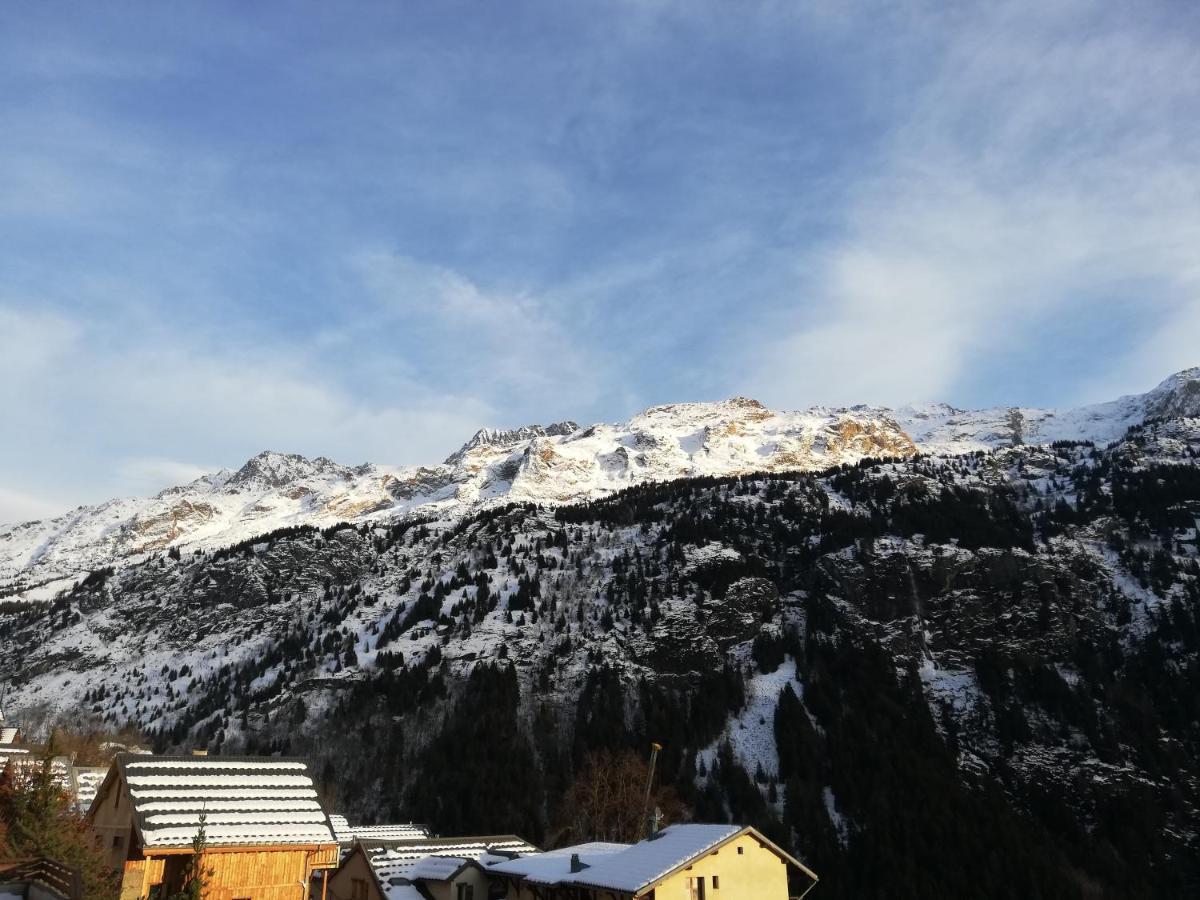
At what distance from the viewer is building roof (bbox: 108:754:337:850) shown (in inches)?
1010

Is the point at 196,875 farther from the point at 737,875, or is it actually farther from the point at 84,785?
the point at 84,785

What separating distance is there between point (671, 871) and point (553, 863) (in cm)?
861

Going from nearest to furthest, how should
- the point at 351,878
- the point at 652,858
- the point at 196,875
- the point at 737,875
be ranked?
the point at 196,875, the point at 652,858, the point at 737,875, the point at 351,878

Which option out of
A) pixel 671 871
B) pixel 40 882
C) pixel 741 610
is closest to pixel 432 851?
pixel 671 871

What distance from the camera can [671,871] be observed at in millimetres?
35094

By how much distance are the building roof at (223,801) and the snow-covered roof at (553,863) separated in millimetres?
13951

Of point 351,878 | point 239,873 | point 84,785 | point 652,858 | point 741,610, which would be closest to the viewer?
point 239,873

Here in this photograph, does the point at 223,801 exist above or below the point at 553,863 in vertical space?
above

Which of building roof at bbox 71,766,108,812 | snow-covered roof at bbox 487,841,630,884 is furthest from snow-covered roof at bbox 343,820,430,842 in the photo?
snow-covered roof at bbox 487,841,630,884

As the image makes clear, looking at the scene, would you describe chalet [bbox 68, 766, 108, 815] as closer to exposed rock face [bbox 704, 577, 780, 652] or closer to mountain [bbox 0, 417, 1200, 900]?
mountain [bbox 0, 417, 1200, 900]

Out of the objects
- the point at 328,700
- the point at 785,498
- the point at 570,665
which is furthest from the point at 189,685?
the point at 785,498

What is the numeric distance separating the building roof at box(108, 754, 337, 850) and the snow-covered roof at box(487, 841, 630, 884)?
45.8 feet

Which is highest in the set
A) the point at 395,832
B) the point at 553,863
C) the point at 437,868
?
the point at 395,832

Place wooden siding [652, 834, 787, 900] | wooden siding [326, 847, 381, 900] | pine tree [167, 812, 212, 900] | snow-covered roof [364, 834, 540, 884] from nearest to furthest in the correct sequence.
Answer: pine tree [167, 812, 212, 900] → wooden siding [652, 834, 787, 900] → wooden siding [326, 847, 381, 900] → snow-covered roof [364, 834, 540, 884]
